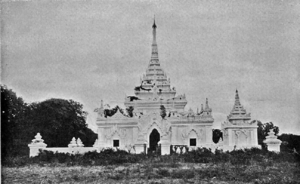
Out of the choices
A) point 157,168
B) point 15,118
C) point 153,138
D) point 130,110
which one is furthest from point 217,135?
point 157,168

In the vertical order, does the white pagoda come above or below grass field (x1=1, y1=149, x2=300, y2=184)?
above

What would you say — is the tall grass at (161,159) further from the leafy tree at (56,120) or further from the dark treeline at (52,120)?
the leafy tree at (56,120)

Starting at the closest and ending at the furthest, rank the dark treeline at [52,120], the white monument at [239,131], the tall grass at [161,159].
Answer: the tall grass at [161,159]
the dark treeline at [52,120]
the white monument at [239,131]

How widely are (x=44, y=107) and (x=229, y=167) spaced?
21.1 m

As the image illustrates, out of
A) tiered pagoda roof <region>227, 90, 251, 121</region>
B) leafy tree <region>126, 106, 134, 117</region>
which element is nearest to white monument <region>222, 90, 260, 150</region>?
tiered pagoda roof <region>227, 90, 251, 121</region>

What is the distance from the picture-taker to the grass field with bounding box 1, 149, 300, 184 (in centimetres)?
1562

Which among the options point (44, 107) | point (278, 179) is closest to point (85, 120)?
point (44, 107)

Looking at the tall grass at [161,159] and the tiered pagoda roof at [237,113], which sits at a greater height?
the tiered pagoda roof at [237,113]

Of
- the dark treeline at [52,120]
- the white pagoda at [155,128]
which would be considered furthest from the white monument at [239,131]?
the dark treeline at [52,120]

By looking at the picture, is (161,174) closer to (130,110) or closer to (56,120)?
(130,110)

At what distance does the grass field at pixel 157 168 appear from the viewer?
1562 cm

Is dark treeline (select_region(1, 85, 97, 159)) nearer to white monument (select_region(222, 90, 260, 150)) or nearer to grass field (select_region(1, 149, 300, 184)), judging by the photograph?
grass field (select_region(1, 149, 300, 184))

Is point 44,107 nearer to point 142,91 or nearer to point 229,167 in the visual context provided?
point 142,91

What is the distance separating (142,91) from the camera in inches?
1502
